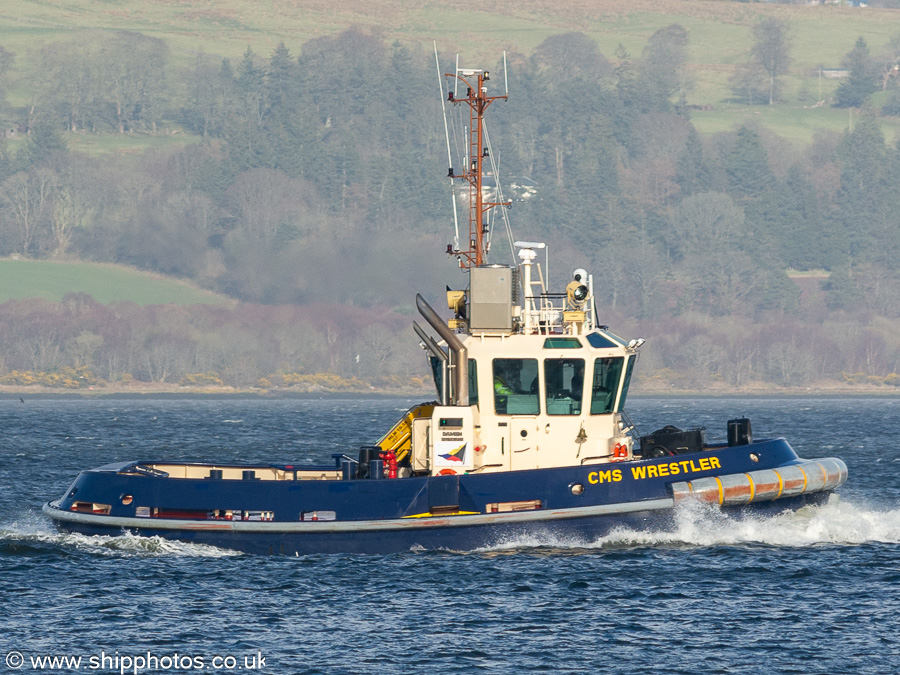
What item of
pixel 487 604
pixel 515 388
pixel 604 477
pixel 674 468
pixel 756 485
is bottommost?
pixel 487 604

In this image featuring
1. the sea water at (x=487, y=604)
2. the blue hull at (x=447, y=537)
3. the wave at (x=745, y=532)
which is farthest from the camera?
the wave at (x=745, y=532)

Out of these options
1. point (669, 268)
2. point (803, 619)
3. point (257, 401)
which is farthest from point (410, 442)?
point (669, 268)

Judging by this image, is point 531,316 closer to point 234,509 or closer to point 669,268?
point 234,509

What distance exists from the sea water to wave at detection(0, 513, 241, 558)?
0.13 feet

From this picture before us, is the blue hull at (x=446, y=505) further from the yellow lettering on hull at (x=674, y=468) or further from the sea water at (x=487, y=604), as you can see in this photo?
the sea water at (x=487, y=604)

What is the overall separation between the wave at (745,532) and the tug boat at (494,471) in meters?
0.16

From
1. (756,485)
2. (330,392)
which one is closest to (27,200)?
(330,392)

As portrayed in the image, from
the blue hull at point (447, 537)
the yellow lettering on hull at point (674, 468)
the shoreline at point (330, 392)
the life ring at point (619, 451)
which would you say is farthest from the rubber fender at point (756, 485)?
the shoreline at point (330, 392)

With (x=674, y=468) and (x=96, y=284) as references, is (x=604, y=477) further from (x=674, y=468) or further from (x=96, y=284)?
(x=96, y=284)

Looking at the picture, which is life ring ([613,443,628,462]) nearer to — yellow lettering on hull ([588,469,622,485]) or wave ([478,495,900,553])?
yellow lettering on hull ([588,469,622,485])

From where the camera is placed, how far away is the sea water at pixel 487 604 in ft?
60.0

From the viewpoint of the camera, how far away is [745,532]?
79.2 feet

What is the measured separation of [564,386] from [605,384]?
0.79m

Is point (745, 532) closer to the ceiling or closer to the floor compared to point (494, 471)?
closer to the floor
